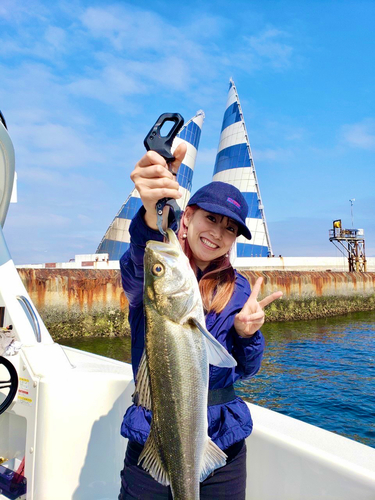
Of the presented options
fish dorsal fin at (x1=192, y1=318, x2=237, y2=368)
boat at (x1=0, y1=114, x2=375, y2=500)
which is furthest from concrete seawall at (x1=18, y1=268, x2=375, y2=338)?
fish dorsal fin at (x1=192, y1=318, x2=237, y2=368)

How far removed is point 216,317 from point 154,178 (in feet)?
2.68

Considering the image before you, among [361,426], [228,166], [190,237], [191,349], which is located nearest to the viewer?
[191,349]

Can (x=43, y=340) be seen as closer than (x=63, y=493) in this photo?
No

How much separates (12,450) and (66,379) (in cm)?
98

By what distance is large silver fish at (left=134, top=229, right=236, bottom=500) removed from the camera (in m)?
1.65

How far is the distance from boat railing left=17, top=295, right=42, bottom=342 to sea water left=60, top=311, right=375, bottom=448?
5744 millimetres

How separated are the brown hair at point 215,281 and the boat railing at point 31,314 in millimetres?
2089

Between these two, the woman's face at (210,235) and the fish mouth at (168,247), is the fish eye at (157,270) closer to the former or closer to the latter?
the fish mouth at (168,247)

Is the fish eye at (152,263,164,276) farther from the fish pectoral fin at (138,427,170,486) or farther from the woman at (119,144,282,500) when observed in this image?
the fish pectoral fin at (138,427,170,486)

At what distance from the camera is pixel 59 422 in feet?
10.8

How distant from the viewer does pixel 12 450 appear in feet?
12.0

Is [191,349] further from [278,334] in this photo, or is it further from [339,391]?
[278,334]

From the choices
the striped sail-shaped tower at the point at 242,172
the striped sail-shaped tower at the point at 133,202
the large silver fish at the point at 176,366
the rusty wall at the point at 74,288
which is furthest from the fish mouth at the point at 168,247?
the striped sail-shaped tower at the point at 242,172

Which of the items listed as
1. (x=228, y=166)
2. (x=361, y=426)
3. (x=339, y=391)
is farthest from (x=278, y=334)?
(x=228, y=166)
